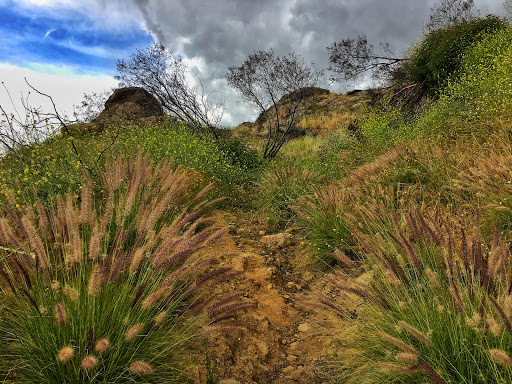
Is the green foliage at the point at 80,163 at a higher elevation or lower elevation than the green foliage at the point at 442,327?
higher

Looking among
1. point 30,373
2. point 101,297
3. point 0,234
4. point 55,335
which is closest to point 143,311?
point 101,297

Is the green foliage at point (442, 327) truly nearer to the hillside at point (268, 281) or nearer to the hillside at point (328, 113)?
the hillside at point (268, 281)

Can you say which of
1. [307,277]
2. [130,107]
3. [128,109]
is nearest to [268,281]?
[307,277]

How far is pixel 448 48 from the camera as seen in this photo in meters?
10.4

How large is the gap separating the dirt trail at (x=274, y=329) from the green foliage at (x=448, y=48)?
879 cm

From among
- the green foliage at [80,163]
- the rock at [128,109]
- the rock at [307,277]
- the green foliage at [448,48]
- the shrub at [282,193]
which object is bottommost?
the rock at [307,277]

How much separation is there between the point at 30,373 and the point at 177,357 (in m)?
0.70

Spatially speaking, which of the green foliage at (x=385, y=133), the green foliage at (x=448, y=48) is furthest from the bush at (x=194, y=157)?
the green foliage at (x=448, y=48)

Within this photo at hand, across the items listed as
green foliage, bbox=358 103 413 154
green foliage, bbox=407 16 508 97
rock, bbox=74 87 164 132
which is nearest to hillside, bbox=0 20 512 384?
green foliage, bbox=358 103 413 154

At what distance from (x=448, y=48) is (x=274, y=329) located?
11292 millimetres

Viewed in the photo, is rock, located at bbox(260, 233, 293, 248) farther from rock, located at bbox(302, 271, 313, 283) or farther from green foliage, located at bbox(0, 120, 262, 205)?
green foliage, located at bbox(0, 120, 262, 205)

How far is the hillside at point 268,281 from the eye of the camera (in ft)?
5.15

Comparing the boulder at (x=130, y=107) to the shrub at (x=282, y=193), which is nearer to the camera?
the shrub at (x=282, y=193)

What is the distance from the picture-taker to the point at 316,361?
2256 mm
